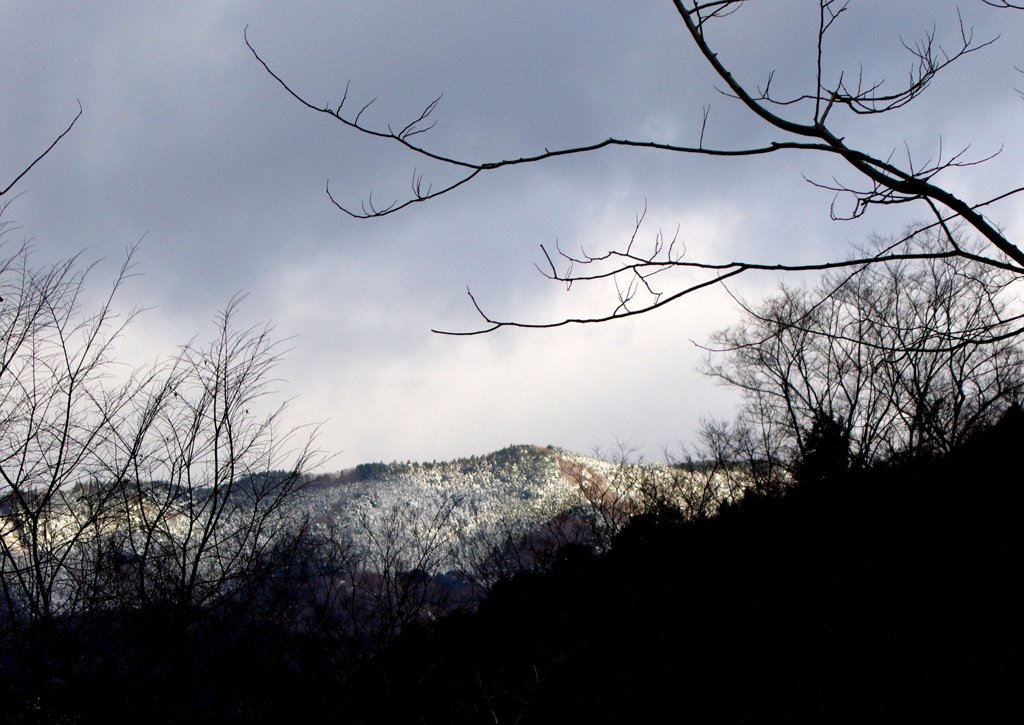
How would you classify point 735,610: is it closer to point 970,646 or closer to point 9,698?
point 970,646

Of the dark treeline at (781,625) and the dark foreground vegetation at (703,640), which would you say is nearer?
the dark treeline at (781,625)

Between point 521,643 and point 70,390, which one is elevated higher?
point 70,390

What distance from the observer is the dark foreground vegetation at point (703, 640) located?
6.40m

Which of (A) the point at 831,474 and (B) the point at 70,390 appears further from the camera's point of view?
(A) the point at 831,474

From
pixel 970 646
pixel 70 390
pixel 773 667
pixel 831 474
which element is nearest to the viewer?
pixel 970 646

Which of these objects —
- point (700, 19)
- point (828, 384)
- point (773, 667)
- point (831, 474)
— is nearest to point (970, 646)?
point (773, 667)

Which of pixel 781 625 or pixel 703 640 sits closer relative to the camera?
→ pixel 781 625

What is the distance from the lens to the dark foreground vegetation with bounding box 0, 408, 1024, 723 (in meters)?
6.40

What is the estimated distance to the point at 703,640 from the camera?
27.8ft

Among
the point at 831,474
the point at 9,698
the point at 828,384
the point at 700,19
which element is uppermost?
the point at 828,384

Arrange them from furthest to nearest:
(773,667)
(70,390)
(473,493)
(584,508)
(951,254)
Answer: (473,493), (584,508), (70,390), (773,667), (951,254)

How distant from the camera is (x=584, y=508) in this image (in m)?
31.9

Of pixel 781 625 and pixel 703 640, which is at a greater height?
pixel 781 625

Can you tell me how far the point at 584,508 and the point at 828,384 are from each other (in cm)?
1066
